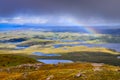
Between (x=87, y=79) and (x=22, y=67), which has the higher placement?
(x=87, y=79)

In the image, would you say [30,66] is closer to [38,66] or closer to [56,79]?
[38,66]

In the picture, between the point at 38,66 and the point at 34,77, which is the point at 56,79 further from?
the point at 38,66

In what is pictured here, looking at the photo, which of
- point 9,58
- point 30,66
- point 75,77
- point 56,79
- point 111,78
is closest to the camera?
point 111,78

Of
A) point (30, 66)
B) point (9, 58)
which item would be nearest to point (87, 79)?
point (30, 66)

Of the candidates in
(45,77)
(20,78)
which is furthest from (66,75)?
(20,78)

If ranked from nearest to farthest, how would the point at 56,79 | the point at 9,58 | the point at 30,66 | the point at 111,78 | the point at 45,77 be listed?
1. the point at 111,78
2. the point at 56,79
3. the point at 45,77
4. the point at 30,66
5. the point at 9,58

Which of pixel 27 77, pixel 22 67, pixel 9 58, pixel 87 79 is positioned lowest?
pixel 9 58

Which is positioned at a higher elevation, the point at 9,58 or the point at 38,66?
the point at 38,66

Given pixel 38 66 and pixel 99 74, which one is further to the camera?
pixel 38 66

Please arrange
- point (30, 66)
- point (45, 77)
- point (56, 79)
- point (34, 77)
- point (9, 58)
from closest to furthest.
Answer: point (56, 79), point (45, 77), point (34, 77), point (30, 66), point (9, 58)
